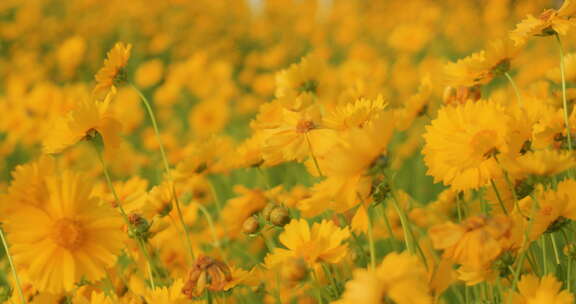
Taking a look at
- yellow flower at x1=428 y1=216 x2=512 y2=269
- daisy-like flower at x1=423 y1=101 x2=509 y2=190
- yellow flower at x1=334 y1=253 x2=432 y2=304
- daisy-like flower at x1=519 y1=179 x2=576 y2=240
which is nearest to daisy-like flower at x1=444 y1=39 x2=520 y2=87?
daisy-like flower at x1=423 y1=101 x2=509 y2=190

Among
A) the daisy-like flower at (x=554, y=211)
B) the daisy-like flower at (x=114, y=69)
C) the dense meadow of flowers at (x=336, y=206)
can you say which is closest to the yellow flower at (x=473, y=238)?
the dense meadow of flowers at (x=336, y=206)

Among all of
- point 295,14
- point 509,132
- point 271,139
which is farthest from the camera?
point 295,14

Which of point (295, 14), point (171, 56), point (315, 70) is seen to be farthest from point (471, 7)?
point (315, 70)

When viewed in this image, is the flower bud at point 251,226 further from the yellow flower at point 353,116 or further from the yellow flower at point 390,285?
the yellow flower at point 390,285

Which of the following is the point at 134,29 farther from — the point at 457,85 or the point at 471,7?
the point at 457,85

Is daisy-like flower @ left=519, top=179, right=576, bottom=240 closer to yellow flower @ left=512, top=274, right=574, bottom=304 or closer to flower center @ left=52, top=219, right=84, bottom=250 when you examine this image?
yellow flower @ left=512, top=274, right=574, bottom=304
